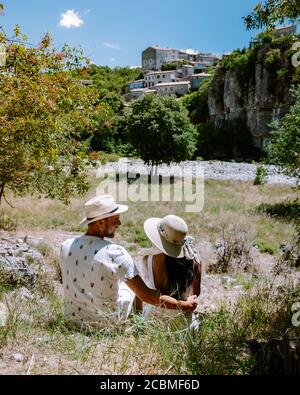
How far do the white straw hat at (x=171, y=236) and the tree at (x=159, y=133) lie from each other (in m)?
34.4

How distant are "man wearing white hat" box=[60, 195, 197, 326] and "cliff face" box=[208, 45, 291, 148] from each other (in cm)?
6301

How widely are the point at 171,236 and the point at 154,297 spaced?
1.85 ft

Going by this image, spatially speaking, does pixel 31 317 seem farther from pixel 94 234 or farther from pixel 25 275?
pixel 25 275

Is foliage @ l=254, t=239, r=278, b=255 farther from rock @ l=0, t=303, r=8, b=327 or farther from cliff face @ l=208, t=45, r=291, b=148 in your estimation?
cliff face @ l=208, t=45, r=291, b=148

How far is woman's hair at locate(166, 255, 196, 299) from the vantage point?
3852 mm

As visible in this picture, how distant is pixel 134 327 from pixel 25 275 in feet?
13.4

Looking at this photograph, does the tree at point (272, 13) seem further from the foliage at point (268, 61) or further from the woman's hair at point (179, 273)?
the foliage at point (268, 61)

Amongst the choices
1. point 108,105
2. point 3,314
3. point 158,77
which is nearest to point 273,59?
point 108,105

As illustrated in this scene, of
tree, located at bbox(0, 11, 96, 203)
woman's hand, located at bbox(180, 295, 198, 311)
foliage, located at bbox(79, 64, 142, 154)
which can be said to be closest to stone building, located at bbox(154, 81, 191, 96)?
foliage, located at bbox(79, 64, 142, 154)

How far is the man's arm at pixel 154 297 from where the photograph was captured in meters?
3.57

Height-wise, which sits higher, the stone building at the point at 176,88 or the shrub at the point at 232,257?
the stone building at the point at 176,88

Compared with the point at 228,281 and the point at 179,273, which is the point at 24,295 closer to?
the point at 179,273

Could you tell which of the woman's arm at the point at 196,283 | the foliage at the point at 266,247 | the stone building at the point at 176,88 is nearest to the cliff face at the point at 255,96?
the stone building at the point at 176,88
